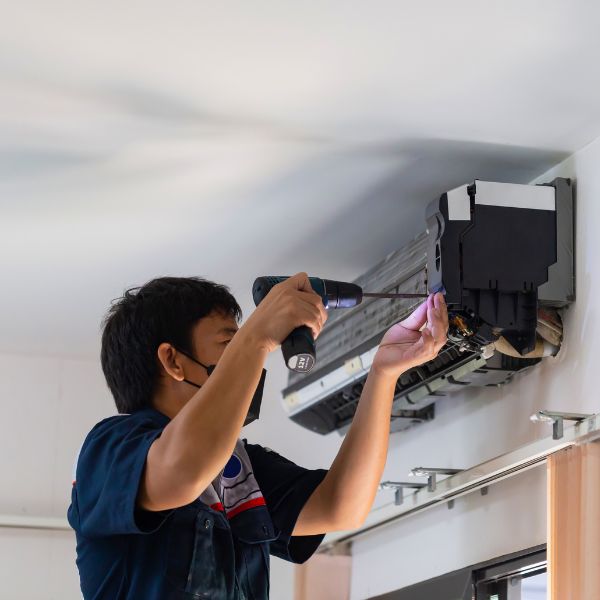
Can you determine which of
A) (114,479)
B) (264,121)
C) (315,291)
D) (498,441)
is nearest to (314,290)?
(315,291)

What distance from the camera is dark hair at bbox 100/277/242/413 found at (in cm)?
199

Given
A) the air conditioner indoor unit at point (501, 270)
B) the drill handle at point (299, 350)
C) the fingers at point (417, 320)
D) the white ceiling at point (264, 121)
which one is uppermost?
the white ceiling at point (264, 121)

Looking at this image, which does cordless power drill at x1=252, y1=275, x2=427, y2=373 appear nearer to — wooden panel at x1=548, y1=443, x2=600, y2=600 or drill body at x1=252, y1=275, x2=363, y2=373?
drill body at x1=252, y1=275, x2=363, y2=373

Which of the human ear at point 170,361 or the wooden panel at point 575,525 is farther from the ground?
the human ear at point 170,361

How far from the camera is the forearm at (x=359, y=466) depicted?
2.11 m

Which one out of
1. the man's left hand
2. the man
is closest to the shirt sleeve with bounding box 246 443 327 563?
the man

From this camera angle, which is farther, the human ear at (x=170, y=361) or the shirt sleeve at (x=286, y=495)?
the shirt sleeve at (x=286, y=495)

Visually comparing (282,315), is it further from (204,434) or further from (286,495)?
(286,495)

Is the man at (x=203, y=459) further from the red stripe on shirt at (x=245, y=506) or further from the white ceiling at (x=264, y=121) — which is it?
the white ceiling at (x=264, y=121)

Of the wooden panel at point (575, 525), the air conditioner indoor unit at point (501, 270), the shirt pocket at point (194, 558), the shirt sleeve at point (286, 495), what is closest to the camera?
the shirt pocket at point (194, 558)

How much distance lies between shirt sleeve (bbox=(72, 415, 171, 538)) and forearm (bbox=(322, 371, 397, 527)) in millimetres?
412

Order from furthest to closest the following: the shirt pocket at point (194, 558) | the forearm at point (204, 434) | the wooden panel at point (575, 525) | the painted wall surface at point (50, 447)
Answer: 1. the painted wall surface at point (50, 447)
2. the wooden panel at point (575, 525)
3. the shirt pocket at point (194, 558)
4. the forearm at point (204, 434)

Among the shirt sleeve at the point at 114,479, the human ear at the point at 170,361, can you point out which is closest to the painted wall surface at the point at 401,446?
the human ear at the point at 170,361

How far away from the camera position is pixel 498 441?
2777 mm
